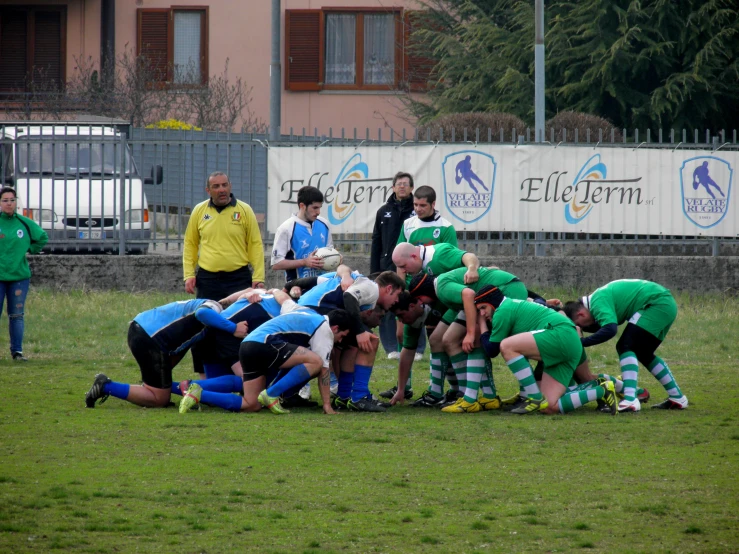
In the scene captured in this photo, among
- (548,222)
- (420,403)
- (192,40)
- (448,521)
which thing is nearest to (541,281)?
(548,222)

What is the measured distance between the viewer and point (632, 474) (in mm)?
6902

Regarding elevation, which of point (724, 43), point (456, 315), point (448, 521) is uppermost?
point (724, 43)

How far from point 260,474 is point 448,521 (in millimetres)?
1449

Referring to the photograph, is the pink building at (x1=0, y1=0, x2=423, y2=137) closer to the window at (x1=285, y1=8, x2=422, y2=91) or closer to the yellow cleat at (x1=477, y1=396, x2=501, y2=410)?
the window at (x1=285, y1=8, x2=422, y2=91)

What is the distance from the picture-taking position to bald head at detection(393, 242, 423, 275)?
30.4 feet

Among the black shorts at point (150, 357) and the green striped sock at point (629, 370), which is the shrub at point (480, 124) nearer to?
the green striped sock at point (629, 370)

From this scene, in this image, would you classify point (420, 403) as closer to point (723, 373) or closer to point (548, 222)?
point (723, 373)

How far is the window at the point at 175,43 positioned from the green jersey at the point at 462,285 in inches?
839

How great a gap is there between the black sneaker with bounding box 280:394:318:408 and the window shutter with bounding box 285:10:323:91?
69.9ft

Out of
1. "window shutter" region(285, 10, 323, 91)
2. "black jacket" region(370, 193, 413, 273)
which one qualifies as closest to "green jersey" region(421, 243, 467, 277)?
"black jacket" region(370, 193, 413, 273)

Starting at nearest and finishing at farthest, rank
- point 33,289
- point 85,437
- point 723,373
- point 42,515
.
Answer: point 42,515
point 85,437
point 723,373
point 33,289

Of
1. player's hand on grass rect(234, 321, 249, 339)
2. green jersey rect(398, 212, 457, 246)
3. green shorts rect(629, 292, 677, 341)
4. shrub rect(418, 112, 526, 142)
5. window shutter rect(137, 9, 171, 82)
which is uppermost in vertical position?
window shutter rect(137, 9, 171, 82)

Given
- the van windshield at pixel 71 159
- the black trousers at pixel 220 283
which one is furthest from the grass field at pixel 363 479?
the van windshield at pixel 71 159

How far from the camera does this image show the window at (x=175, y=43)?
29531 mm
